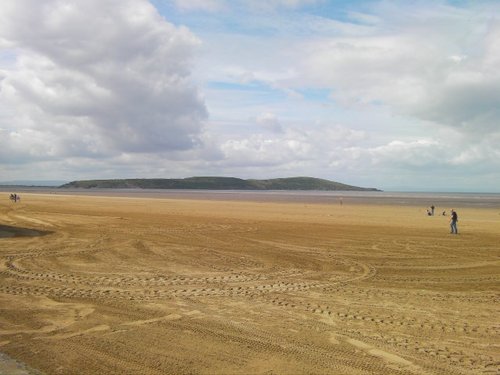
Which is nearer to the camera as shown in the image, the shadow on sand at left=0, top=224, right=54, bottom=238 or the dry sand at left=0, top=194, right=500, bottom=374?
the dry sand at left=0, top=194, right=500, bottom=374

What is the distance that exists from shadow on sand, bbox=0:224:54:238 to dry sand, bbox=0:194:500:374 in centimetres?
175

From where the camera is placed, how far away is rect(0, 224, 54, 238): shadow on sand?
22.3 m

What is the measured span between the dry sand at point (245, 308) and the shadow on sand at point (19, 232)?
1.75 m

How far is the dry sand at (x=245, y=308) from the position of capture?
6.89 metres

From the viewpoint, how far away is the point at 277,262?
16.5m

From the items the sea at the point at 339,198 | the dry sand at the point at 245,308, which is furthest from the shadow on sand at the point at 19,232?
the sea at the point at 339,198

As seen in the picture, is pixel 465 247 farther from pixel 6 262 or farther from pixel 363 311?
pixel 6 262

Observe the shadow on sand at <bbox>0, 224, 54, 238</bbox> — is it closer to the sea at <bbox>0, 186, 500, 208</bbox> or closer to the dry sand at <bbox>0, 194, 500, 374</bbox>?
the dry sand at <bbox>0, 194, 500, 374</bbox>

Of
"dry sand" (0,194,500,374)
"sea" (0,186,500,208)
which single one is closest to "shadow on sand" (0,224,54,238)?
"dry sand" (0,194,500,374)

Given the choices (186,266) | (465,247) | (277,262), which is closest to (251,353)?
(186,266)

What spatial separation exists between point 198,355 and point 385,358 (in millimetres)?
2913

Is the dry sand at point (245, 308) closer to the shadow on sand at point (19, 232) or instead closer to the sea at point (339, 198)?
the shadow on sand at point (19, 232)

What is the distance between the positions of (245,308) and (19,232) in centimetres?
1804

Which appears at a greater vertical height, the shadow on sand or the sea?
the sea
